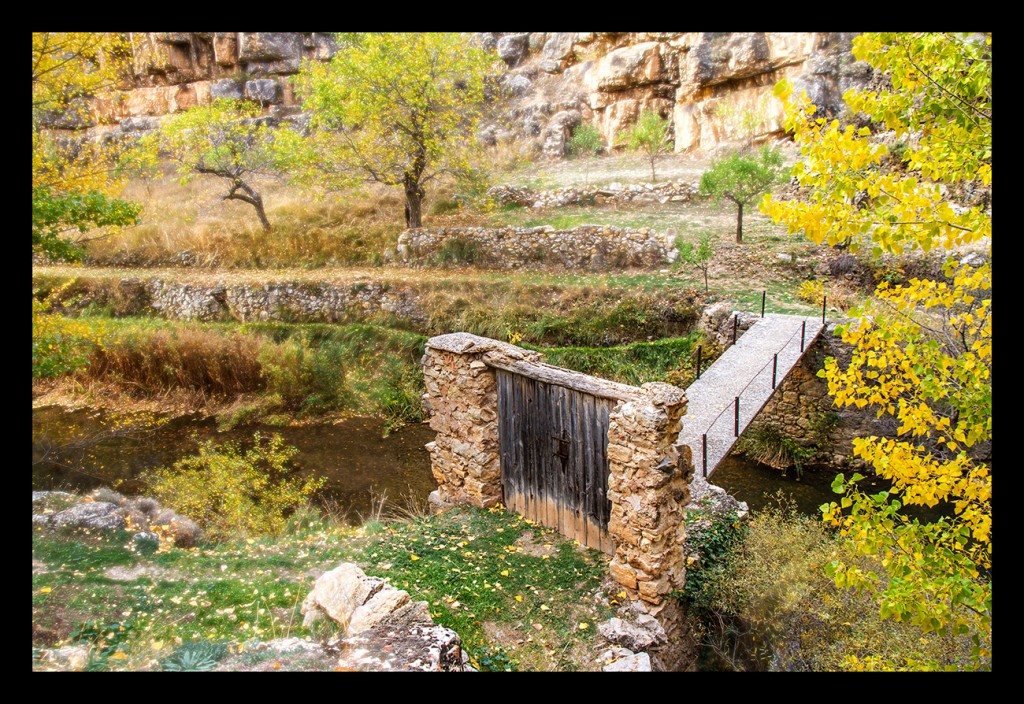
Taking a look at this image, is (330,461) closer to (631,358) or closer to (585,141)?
(631,358)

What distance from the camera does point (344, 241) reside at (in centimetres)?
2281

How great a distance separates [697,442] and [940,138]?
5.16 meters

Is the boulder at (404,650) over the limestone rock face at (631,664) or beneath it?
over

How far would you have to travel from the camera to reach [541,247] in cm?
1988

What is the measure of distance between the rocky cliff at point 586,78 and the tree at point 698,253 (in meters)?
8.61

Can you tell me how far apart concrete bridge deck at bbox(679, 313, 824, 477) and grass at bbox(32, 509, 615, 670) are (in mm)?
2676

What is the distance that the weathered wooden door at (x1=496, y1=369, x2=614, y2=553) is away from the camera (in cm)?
725

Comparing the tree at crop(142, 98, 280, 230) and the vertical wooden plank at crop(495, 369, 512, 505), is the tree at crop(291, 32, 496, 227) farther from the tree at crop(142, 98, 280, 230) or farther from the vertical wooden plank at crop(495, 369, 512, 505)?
the vertical wooden plank at crop(495, 369, 512, 505)

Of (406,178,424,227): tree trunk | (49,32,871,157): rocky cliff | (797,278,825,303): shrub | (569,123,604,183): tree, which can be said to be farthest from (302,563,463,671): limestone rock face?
(569,123,604,183): tree

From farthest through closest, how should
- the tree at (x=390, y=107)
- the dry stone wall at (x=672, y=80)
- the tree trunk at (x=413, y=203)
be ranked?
the dry stone wall at (x=672, y=80)
the tree trunk at (x=413, y=203)
the tree at (x=390, y=107)

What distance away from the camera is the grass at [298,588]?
545 centimetres

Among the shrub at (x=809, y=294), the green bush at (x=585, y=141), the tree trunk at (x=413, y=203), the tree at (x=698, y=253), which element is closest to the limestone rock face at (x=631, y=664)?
the tree at (x=698, y=253)

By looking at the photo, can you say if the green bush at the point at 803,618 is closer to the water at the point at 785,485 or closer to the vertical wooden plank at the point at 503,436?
the vertical wooden plank at the point at 503,436

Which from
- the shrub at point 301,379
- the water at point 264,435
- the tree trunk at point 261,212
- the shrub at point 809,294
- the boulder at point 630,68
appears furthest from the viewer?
the boulder at point 630,68
